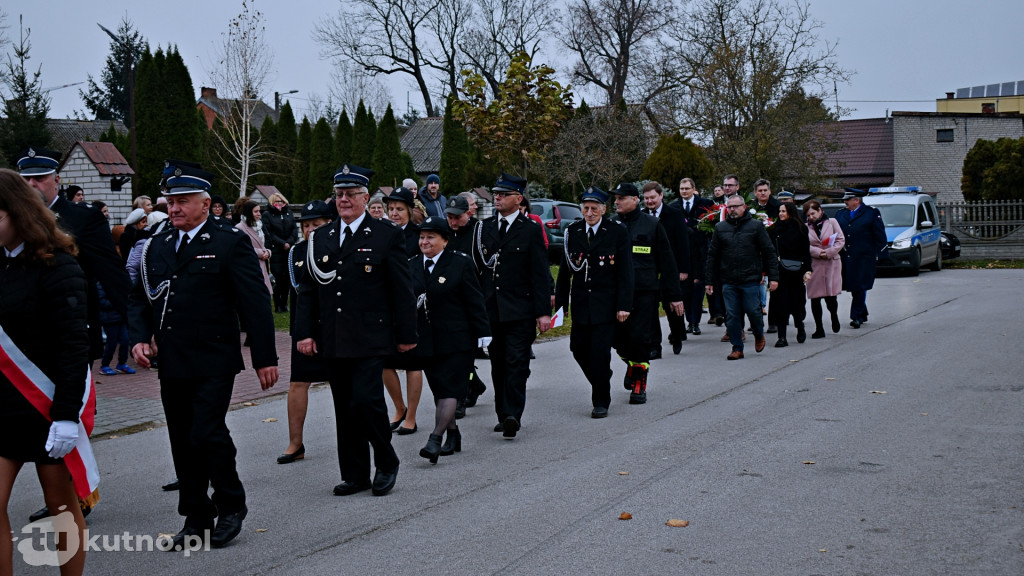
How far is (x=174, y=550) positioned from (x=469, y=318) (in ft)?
9.58

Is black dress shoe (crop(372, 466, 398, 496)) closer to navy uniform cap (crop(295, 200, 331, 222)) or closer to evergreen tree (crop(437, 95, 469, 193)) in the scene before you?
navy uniform cap (crop(295, 200, 331, 222))

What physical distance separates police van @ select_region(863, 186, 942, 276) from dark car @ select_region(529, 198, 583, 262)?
794cm

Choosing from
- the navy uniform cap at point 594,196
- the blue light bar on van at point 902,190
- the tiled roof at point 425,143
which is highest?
the tiled roof at point 425,143

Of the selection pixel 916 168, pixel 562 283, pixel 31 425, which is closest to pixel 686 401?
pixel 562 283

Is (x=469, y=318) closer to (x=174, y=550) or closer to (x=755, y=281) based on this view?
(x=174, y=550)

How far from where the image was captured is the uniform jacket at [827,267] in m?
14.4

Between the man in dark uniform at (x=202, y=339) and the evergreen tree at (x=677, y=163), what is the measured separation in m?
26.2

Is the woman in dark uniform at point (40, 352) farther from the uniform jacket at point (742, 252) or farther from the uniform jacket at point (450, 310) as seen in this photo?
the uniform jacket at point (742, 252)

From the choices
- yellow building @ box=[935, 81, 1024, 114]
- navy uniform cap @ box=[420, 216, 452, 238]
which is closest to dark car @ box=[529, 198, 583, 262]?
navy uniform cap @ box=[420, 216, 452, 238]

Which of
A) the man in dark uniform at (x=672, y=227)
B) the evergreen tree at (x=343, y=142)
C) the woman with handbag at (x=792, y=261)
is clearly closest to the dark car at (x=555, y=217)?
the woman with handbag at (x=792, y=261)

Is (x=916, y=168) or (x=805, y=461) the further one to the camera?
(x=916, y=168)

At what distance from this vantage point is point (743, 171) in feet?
110

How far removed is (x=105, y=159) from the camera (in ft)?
67.7

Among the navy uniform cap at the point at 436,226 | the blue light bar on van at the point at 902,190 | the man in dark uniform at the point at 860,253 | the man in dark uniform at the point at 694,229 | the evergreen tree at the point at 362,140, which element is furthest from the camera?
the evergreen tree at the point at 362,140
